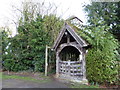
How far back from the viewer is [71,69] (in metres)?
6.56

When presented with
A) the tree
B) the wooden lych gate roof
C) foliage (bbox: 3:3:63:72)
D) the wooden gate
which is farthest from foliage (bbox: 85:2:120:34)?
the wooden gate

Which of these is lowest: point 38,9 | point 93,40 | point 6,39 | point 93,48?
point 93,48

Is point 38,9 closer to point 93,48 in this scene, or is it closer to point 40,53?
point 40,53

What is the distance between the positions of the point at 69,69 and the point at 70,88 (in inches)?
67.9

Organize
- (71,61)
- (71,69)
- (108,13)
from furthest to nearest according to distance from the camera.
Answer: (108,13)
(71,61)
(71,69)

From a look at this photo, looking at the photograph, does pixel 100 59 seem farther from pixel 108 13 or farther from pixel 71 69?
pixel 108 13

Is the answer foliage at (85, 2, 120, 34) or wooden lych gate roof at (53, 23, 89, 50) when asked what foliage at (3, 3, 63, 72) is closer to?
wooden lych gate roof at (53, 23, 89, 50)

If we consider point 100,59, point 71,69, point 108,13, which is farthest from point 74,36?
point 108,13

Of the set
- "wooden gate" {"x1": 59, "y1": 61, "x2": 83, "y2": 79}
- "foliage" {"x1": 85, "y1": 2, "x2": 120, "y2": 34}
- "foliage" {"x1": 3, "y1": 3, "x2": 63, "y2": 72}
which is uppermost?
"foliage" {"x1": 85, "y1": 2, "x2": 120, "y2": 34}

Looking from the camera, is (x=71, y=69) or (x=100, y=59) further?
(x=71, y=69)

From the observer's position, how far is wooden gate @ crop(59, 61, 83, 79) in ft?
20.4

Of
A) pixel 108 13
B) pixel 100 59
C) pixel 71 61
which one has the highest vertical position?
pixel 108 13

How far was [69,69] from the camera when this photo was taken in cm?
667

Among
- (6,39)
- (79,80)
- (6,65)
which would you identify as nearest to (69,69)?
(79,80)
